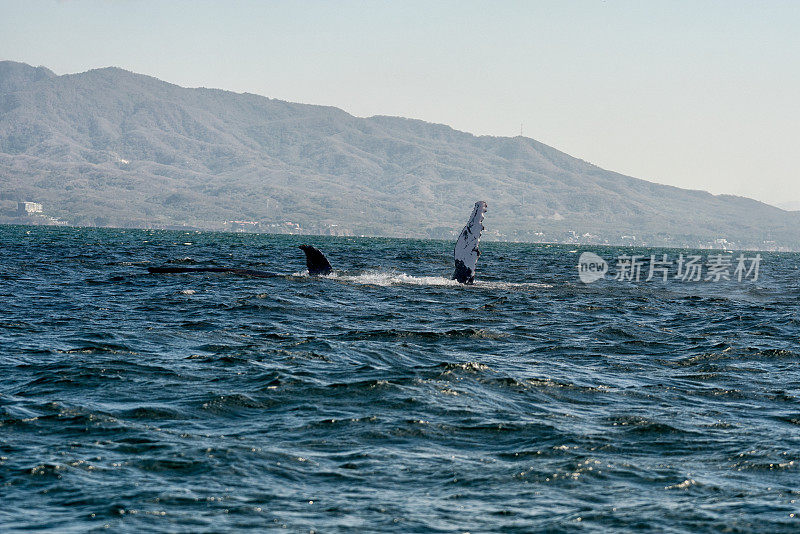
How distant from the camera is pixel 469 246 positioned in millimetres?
25906

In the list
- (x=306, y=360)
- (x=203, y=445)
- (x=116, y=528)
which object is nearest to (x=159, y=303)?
(x=306, y=360)

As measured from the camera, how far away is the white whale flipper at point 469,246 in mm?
23016

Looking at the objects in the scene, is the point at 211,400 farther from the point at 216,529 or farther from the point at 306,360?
the point at 216,529

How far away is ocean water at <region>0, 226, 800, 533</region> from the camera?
6.94 m

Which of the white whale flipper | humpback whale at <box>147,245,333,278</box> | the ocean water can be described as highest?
the white whale flipper

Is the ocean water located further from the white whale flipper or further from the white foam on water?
the white foam on water

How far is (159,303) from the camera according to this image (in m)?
21.9

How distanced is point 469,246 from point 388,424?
16.5m

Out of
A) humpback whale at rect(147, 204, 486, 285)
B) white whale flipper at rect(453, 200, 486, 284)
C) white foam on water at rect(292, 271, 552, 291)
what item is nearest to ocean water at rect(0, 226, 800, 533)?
white whale flipper at rect(453, 200, 486, 284)

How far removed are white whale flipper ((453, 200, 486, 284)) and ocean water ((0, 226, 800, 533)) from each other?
13.1 ft

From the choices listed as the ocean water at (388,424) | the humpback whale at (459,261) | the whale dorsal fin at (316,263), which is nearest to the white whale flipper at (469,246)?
the humpback whale at (459,261)

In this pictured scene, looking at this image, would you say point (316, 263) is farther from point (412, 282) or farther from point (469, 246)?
point (469, 246)

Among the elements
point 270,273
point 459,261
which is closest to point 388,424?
point 459,261

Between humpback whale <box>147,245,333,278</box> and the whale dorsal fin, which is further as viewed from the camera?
the whale dorsal fin
